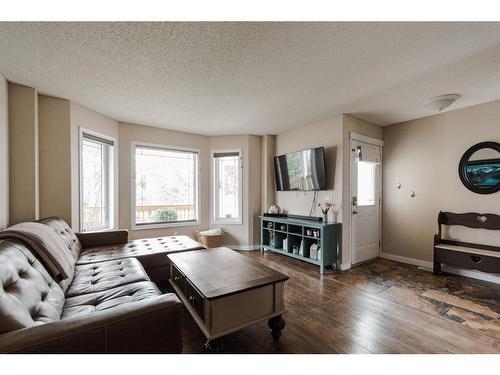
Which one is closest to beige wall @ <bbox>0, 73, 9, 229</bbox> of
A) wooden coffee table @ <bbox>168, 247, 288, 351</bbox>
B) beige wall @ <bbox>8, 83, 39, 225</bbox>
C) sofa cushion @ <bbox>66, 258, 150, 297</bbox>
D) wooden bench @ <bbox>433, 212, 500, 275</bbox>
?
beige wall @ <bbox>8, 83, 39, 225</bbox>

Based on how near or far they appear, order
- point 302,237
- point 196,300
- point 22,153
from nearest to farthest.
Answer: point 196,300, point 22,153, point 302,237

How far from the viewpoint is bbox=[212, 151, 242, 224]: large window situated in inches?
175

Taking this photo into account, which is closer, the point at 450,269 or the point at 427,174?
the point at 450,269

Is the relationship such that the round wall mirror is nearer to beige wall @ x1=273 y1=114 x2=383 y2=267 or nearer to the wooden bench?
the wooden bench

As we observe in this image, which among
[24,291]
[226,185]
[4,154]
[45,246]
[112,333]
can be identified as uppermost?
[4,154]

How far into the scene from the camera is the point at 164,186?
160 inches

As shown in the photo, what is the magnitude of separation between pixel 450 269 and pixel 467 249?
0.44 meters

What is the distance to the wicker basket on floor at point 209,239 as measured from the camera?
400cm

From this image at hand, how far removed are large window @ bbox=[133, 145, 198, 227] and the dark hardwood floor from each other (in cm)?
236

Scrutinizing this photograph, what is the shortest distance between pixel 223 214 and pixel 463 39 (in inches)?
154

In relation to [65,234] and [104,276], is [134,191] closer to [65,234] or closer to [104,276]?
[65,234]

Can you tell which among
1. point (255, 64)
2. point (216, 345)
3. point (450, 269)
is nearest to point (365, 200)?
point (450, 269)

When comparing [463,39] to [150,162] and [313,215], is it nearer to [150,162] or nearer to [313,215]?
[313,215]
